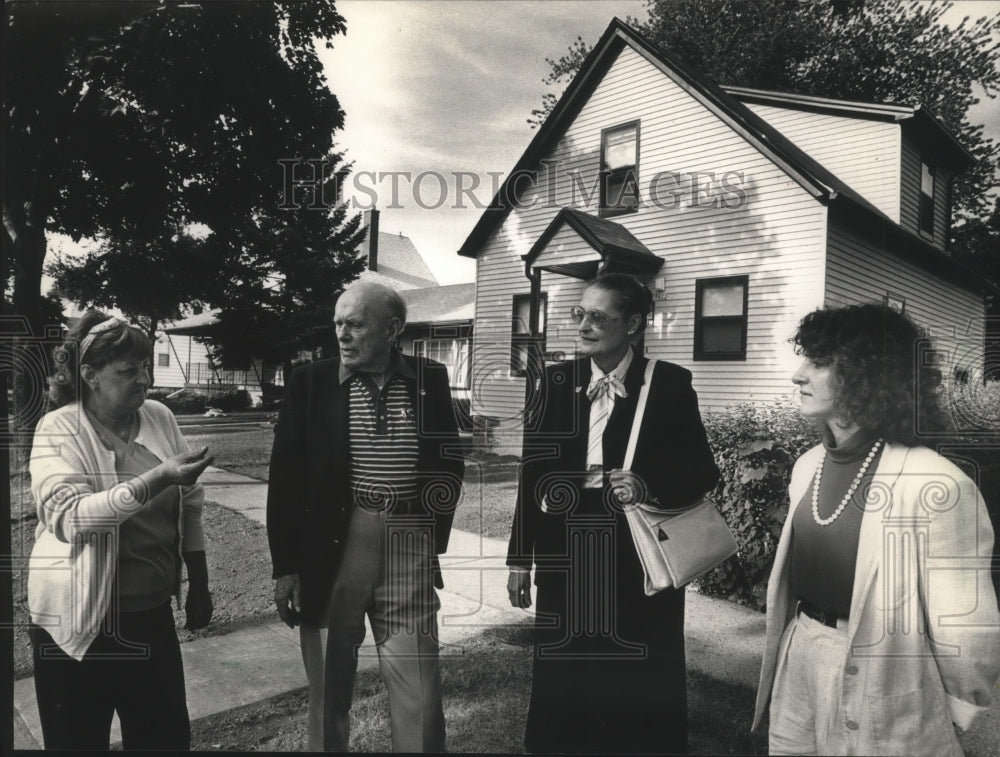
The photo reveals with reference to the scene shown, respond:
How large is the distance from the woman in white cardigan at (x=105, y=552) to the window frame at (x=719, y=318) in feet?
6.30

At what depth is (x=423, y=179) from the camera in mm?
2939

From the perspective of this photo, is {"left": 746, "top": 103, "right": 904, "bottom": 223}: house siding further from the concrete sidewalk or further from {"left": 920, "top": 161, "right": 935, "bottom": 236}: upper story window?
the concrete sidewalk

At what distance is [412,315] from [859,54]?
2.11m

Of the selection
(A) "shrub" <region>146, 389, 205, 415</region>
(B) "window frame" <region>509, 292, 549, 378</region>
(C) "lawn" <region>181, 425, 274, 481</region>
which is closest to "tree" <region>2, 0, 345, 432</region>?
(A) "shrub" <region>146, 389, 205, 415</region>

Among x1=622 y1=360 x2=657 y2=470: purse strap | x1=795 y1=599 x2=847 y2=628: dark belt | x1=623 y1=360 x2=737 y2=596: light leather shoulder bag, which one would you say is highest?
x1=622 y1=360 x2=657 y2=470: purse strap

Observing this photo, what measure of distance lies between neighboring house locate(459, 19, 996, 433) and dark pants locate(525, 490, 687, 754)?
0.68 metres

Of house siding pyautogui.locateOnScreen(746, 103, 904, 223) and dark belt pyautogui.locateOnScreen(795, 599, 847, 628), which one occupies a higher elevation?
house siding pyautogui.locateOnScreen(746, 103, 904, 223)

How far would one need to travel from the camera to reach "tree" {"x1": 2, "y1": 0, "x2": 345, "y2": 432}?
280cm

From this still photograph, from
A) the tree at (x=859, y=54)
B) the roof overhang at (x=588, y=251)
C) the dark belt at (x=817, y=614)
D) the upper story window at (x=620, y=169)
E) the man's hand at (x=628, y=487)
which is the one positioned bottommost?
the dark belt at (x=817, y=614)

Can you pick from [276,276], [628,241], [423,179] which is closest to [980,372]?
[628,241]

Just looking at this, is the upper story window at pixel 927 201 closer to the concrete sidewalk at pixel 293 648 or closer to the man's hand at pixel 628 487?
the man's hand at pixel 628 487

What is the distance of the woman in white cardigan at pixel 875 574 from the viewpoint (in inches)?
68.5

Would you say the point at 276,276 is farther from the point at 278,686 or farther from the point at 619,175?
the point at 278,686

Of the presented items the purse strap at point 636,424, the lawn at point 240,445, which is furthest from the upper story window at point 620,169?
the lawn at point 240,445
